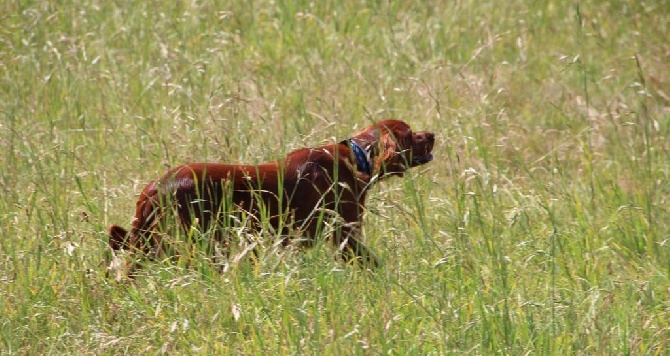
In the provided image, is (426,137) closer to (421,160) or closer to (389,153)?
(421,160)

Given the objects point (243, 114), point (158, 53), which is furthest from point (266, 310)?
point (158, 53)

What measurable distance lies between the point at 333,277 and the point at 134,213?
3.87 feet

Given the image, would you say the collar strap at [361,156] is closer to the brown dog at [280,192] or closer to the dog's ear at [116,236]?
the brown dog at [280,192]

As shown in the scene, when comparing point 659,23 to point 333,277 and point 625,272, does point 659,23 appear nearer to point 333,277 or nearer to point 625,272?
point 625,272

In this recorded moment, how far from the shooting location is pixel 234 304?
12.9ft

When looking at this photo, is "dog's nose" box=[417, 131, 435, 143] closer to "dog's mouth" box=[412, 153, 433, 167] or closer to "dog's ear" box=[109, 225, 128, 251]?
"dog's mouth" box=[412, 153, 433, 167]

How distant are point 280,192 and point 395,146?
84 centimetres

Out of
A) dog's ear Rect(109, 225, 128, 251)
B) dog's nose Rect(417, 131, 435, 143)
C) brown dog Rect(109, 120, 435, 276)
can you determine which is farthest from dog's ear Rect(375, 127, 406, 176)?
dog's ear Rect(109, 225, 128, 251)

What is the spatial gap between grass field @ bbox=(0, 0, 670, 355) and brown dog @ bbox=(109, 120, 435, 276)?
0.11 m

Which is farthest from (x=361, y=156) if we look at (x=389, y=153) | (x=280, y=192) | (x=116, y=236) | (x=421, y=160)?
(x=116, y=236)

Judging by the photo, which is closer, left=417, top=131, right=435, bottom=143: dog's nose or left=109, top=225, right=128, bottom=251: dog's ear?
left=109, top=225, right=128, bottom=251: dog's ear

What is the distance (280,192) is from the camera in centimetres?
430

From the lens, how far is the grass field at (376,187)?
3.95 metres

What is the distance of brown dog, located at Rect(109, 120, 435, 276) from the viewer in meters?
4.36
